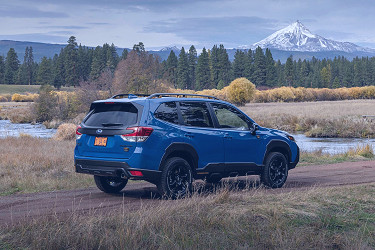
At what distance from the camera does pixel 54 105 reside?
53344 millimetres

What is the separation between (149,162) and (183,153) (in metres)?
0.93

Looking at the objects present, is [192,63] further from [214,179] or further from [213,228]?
[213,228]

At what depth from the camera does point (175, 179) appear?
30.6 feet

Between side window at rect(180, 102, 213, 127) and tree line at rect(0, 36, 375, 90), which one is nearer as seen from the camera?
side window at rect(180, 102, 213, 127)

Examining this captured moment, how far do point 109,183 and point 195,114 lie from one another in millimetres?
2451

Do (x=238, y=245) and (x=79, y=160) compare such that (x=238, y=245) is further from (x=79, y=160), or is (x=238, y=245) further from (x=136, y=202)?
(x=79, y=160)

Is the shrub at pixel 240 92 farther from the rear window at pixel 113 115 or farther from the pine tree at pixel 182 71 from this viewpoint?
the rear window at pixel 113 115

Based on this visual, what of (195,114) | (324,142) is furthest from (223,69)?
(195,114)

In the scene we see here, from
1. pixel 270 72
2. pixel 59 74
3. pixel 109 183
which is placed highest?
pixel 270 72

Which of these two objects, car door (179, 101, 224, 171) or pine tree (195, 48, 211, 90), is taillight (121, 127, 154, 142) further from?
pine tree (195, 48, 211, 90)

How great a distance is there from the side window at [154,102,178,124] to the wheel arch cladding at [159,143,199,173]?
0.50 metres

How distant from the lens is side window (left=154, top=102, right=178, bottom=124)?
9.22 metres

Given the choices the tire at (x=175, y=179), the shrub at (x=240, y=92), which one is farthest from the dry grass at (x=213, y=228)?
the shrub at (x=240, y=92)

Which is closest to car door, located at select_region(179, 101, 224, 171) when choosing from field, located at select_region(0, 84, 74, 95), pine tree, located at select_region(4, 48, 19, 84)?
field, located at select_region(0, 84, 74, 95)
